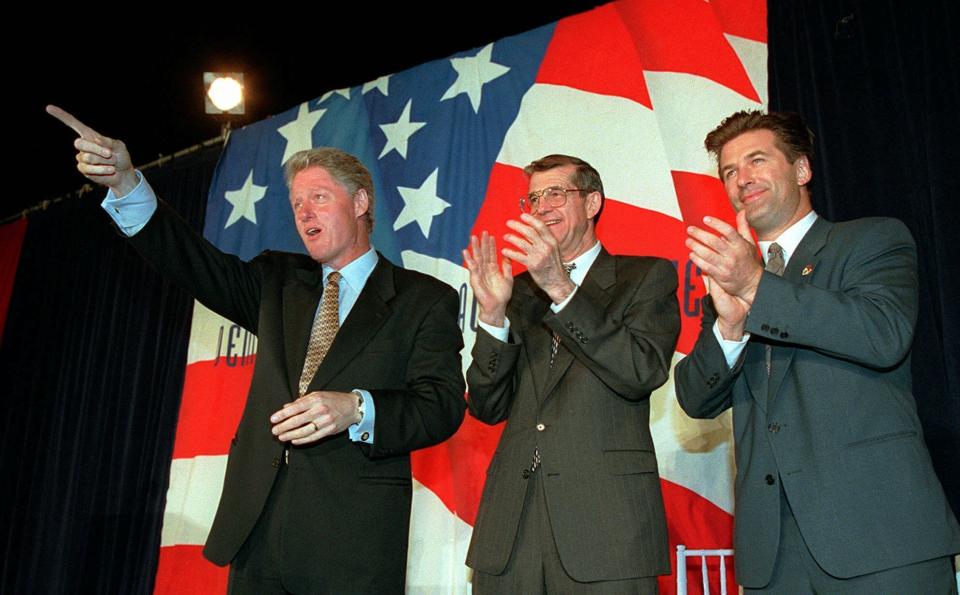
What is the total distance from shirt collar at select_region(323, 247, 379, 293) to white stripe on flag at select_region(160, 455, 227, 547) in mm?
2706

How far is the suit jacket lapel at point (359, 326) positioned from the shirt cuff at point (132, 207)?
0.55 meters

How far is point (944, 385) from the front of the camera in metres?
2.96

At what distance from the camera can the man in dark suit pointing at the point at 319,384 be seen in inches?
85.7

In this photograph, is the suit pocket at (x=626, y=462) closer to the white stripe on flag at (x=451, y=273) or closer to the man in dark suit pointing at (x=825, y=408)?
the man in dark suit pointing at (x=825, y=408)

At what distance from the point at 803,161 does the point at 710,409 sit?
719mm

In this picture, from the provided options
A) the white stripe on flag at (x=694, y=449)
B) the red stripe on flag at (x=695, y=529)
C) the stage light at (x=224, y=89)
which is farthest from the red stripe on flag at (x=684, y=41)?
the stage light at (x=224, y=89)

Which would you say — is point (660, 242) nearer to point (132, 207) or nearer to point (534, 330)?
point (534, 330)

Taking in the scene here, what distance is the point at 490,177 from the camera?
4391mm

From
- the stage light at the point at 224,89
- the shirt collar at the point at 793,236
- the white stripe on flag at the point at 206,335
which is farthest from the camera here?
the stage light at the point at 224,89

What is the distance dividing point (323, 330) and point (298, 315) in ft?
0.28

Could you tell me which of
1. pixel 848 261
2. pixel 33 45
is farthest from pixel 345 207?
pixel 33 45

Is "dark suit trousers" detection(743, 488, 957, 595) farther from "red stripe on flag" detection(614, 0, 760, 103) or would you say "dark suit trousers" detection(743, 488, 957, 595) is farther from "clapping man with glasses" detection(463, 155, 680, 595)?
"red stripe on flag" detection(614, 0, 760, 103)

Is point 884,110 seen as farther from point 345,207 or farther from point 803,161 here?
point 345,207

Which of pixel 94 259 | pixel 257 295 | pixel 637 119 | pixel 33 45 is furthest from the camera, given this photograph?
pixel 94 259
